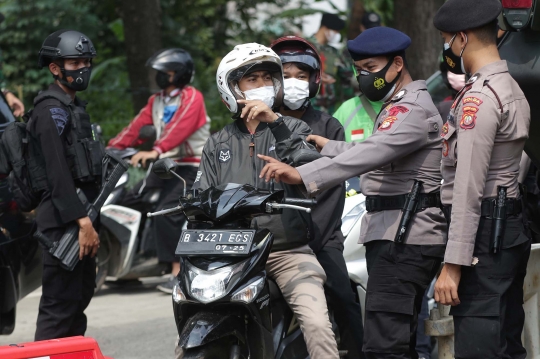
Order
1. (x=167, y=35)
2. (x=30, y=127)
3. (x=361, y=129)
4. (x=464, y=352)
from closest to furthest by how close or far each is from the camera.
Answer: (x=464, y=352)
(x=30, y=127)
(x=361, y=129)
(x=167, y=35)

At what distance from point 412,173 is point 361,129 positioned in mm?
1950

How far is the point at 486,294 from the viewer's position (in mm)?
3777

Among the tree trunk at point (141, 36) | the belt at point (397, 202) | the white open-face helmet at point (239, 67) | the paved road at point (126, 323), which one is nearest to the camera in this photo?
the belt at point (397, 202)

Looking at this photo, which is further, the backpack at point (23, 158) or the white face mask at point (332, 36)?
the white face mask at point (332, 36)

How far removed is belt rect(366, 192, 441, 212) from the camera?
413 centimetres

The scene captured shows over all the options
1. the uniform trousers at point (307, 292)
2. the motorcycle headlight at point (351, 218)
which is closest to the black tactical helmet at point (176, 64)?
the motorcycle headlight at point (351, 218)

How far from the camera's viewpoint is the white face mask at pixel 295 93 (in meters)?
5.20

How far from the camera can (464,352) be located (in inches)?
151

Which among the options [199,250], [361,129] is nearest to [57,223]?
[199,250]

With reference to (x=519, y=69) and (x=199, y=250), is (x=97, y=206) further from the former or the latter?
(x=519, y=69)

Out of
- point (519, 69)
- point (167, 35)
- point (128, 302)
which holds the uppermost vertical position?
point (519, 69)

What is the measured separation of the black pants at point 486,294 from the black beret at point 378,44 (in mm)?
944

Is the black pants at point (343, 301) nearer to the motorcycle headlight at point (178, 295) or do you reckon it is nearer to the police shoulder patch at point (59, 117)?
the motorcycle headlight at point (178, 295)

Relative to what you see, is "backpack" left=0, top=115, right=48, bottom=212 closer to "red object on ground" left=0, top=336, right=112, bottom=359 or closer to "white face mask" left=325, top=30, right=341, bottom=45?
"red object on ground" left=0, top=336, right=112, bottom=359
